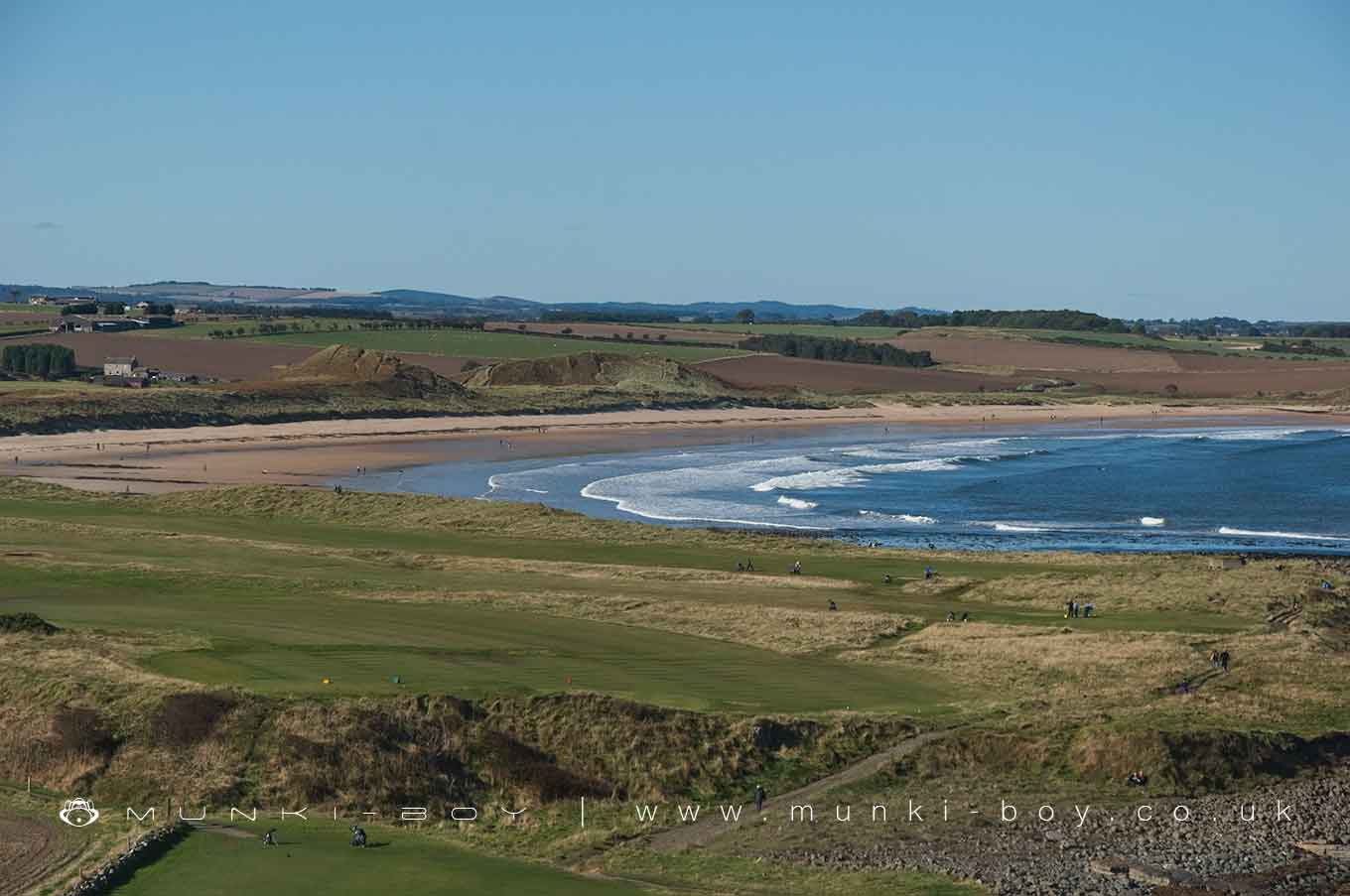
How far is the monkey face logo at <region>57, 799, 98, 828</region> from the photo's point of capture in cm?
2352

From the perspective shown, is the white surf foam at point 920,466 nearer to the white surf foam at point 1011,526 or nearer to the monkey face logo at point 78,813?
the white surf foam at point 1011,526

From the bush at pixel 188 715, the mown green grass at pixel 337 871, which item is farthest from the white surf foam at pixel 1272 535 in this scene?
the mown green grass at pixel 337 871

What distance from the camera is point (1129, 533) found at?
59.8 meters

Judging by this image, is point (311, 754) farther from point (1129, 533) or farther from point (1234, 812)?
point (1129, 533)

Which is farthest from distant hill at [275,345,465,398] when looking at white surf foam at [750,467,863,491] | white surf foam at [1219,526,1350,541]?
white surf foam at [1219,526,1350,541]

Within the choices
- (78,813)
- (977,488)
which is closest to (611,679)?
(78,813)

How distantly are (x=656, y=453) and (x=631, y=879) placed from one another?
70521 millimetres

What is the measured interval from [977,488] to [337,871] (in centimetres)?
5544

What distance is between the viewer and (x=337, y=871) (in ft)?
70.4

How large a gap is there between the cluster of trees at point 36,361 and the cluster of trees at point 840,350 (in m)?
74.1

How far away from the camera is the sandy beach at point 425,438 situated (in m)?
74.2

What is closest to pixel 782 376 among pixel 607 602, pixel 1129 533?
pixel 1129 533

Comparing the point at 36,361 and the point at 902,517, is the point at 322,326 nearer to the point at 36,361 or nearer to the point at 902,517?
the point at 36,361

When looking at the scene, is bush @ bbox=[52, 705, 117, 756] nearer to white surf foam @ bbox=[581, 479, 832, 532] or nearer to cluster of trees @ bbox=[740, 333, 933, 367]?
white surf foam @ bbox=[581, 479, 832, 532]
